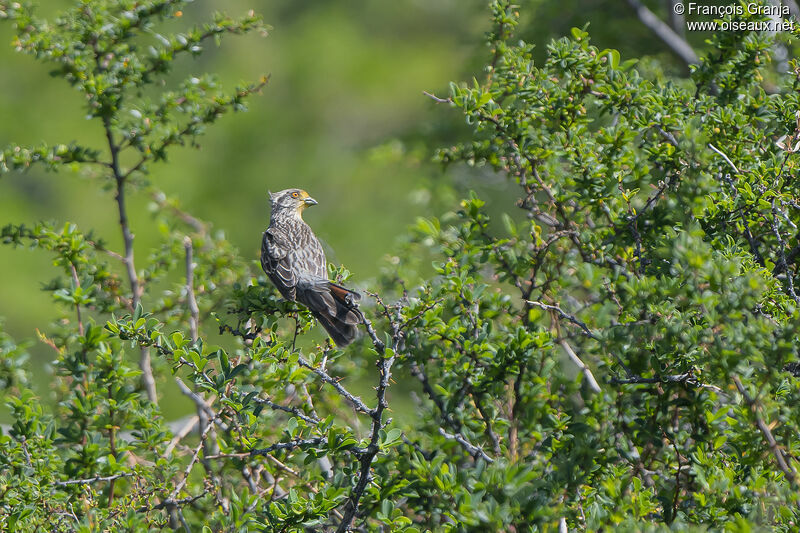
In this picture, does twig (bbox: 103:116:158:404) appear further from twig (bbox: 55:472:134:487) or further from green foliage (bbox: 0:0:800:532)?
twig (bbox: 55:472:134:487)

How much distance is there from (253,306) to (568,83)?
1699 millimetres

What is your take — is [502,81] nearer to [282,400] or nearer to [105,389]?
[282,400]

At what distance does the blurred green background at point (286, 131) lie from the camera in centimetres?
1448

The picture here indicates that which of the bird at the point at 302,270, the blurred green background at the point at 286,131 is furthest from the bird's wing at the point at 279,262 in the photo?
the blurred green background at the point at 286,131

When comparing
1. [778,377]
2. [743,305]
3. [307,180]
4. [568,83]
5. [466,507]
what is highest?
[307,180]

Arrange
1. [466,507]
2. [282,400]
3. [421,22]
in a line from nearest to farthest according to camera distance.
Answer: [466,507] < [282,400] < [421,22]

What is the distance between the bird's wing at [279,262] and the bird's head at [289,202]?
2.43 ft

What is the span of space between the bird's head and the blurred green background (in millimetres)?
2109

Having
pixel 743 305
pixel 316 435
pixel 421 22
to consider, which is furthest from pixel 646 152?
pixel 421 22

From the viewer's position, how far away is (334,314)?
12.0 ft

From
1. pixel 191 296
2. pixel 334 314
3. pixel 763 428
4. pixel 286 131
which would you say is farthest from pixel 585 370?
pixel 286 131

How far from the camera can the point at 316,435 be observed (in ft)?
8.94

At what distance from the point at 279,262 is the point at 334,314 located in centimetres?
76

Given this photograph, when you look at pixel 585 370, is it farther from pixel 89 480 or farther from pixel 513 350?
pixel 89 480
